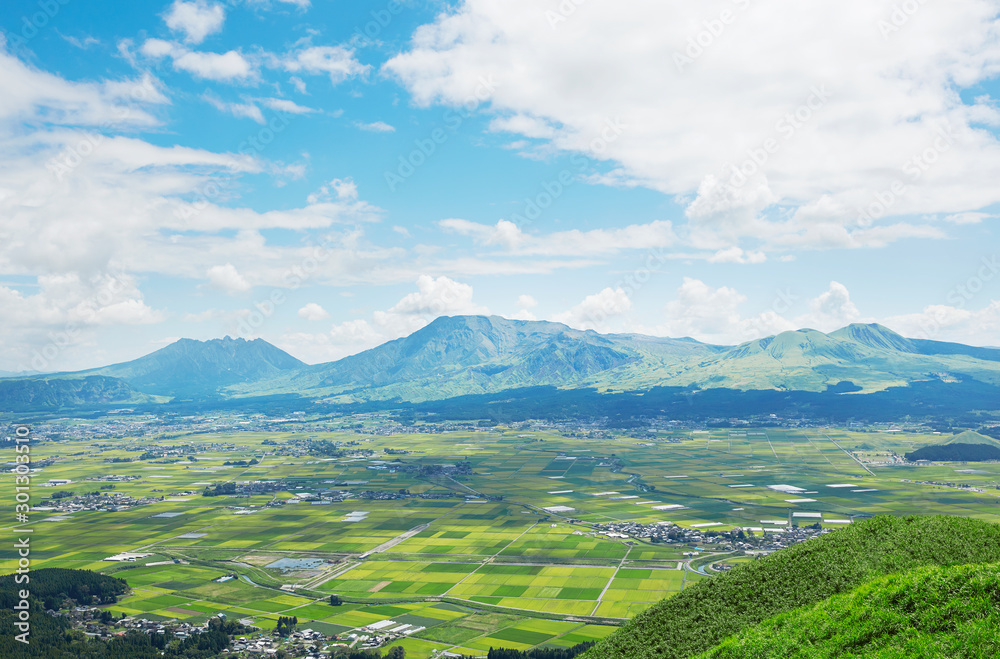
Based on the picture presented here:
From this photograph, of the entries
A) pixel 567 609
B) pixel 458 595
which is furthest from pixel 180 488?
pixel 567 609

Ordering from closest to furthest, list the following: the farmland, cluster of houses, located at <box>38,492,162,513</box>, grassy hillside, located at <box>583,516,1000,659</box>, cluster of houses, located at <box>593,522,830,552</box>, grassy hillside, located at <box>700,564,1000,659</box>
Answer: grassy hillside, located at <box>700,564,1000,659</box>, grassy hillside, located at <box>583,516,1000,659</box>, the farmland, cluster of houses, located at <box>593,522,830,552</box>, cluster of houses, located at <box>38,492,162,513</box>

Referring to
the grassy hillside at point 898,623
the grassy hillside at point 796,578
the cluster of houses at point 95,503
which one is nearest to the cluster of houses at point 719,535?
→ the grassy hillside at point 796,578

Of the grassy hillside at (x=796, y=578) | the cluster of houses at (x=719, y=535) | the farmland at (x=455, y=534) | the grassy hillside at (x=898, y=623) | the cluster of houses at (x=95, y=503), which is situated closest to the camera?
the grassy hillside at (x=898, y=623)

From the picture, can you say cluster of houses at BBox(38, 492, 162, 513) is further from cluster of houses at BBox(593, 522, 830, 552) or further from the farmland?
cluster of houses at BBox(593, 522, 830, 552)

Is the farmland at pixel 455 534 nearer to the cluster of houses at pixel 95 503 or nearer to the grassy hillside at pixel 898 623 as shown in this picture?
the cluster of houses at pixel 95 503

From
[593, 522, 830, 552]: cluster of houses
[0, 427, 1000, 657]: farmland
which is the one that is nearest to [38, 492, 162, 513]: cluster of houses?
[0, 427, 1000, 657]: farmland
